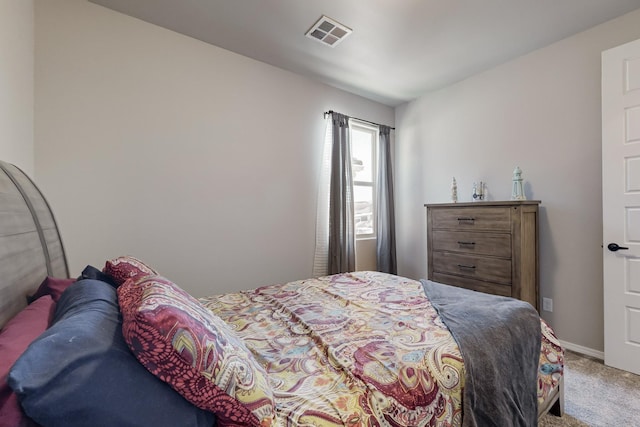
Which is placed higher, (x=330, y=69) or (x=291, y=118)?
(x=330, y=69)

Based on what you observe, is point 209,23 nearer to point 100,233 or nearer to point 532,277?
point 100,233

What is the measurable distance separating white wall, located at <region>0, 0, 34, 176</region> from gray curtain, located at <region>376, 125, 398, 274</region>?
328cm

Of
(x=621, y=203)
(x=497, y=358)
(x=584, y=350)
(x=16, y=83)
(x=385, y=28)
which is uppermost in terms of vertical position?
(x=385, y=28)

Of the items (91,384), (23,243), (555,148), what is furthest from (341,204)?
(91,384)

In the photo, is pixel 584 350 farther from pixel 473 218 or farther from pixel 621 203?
pixel 473 218

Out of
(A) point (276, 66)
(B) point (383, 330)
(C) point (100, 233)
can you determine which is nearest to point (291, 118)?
(A) point (276, 66)

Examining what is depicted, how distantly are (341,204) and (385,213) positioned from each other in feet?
2.52

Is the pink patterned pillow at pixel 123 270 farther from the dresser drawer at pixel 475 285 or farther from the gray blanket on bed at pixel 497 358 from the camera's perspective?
the dresser drawer at pixel 475 285

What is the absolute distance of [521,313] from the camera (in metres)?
1.35

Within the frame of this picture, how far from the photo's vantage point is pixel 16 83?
1.57m

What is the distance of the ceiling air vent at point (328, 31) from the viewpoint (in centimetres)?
222

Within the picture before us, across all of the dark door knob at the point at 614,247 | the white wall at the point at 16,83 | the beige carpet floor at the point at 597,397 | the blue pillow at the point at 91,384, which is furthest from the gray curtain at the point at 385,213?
the white wall at the point at 16,83

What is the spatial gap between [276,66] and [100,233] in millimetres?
2234

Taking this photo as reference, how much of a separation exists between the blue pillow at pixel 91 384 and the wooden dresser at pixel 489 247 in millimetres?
2556
